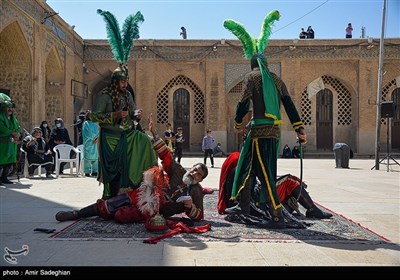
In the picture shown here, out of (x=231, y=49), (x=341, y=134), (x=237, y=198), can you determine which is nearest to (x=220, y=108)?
(x=231, y=49)

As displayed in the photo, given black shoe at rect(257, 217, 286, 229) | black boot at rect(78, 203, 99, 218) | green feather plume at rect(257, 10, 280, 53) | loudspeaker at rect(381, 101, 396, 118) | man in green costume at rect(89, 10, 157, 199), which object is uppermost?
green feather plume at rect(257, 10, 280, 53)

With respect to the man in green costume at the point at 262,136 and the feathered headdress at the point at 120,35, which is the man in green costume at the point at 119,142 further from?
the man in green costume at the point at 262,136

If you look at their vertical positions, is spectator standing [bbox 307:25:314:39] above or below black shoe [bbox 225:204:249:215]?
above

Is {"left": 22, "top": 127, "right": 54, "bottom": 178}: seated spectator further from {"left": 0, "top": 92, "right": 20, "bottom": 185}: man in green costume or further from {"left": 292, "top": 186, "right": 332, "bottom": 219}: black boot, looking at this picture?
{"left": 292, "top": 186, "right": 332, "bottom": 219}: black boot

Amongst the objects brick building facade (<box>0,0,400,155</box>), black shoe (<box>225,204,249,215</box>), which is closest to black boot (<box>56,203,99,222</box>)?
black shoe (<box>225,204,249,215</box>)

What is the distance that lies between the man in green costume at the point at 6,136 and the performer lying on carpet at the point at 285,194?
4871 mm

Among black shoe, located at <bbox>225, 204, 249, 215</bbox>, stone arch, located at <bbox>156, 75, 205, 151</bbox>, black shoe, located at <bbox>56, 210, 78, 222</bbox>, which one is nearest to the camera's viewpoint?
black shoe, located at <bbox>56, 210, 78, 222</bbox>

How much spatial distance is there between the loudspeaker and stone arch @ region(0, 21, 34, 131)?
1100cm

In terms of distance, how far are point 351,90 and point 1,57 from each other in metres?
16.0

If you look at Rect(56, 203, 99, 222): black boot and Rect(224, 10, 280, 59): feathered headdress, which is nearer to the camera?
Rect(56, 203, 99, 222): black boot

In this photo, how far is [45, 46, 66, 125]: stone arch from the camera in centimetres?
1598

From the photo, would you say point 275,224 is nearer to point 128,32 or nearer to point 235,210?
point 235,210

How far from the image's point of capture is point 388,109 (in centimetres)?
1197
